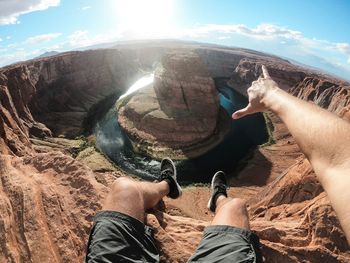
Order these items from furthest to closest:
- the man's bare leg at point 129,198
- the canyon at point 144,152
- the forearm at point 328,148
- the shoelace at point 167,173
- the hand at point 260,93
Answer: the shoelace at point 167,173
the canyon at point 144,152
the man's bare leg at point 129,198
the hand at point 260,93
the forearm at point 328,148

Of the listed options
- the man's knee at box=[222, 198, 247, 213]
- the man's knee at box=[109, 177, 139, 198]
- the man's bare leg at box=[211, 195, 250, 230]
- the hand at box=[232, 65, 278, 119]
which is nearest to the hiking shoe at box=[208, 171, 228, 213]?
the man's knee at box=[222, 198, 247, 213]

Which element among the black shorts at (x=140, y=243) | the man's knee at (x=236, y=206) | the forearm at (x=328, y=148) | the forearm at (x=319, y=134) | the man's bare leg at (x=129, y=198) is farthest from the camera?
the man's knee at (x=236, y=206)

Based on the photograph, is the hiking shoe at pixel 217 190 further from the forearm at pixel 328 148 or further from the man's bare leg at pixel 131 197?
the forearm at pixel 328 148

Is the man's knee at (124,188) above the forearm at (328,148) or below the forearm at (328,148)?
below

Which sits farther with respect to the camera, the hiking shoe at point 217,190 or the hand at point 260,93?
the hiking shoe at point 217,190

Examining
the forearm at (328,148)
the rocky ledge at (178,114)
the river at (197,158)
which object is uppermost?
the forearm at (328,148)

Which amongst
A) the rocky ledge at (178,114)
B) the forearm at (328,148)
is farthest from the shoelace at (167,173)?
the rocky ledge at (178,114)
